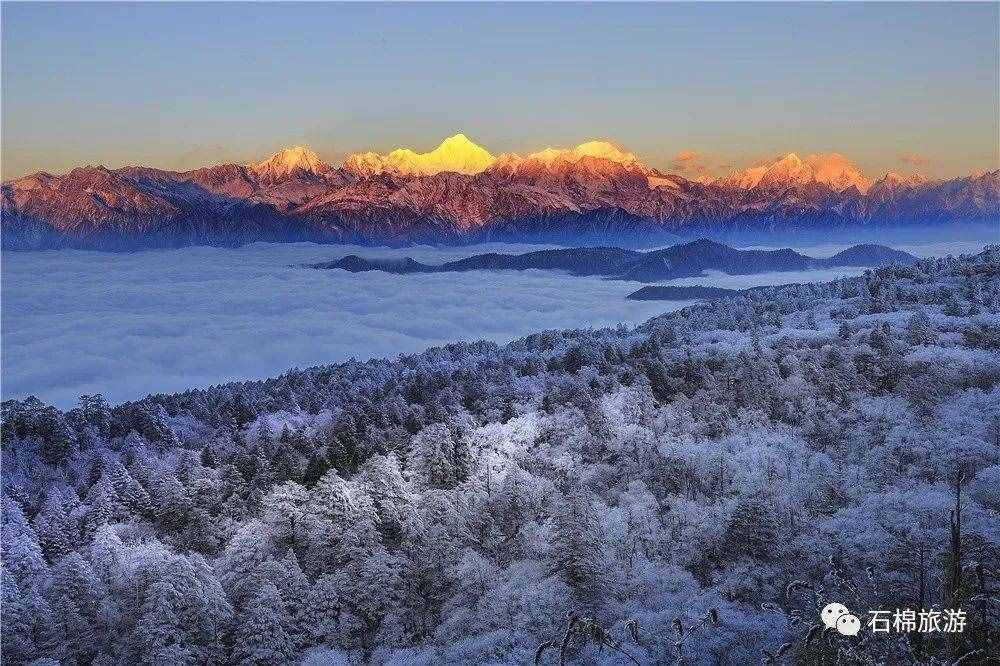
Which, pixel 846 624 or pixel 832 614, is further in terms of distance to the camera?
pixel 846 624

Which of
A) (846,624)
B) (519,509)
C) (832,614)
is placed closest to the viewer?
(832,614)

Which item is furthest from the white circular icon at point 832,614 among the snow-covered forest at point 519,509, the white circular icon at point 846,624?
the snow-covered forest at point 519,509

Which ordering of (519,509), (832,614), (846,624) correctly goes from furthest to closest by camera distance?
(519,509), (846,624), (832,614)

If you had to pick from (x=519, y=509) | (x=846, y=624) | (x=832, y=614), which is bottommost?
(x=519, y=509)

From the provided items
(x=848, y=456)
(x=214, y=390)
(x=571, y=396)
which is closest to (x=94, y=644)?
(x=571, y=396)

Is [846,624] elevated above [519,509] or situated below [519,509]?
above

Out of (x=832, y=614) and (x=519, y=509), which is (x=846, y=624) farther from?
(x=519, y=509)

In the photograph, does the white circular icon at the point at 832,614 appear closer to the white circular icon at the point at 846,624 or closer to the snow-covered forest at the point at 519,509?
the white circular icon at the point at 846,624

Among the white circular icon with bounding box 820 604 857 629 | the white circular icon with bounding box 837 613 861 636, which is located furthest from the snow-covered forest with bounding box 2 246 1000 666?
the white circular icon with bounding box 820 604 857 629

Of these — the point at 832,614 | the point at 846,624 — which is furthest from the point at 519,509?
the point at 832,614
